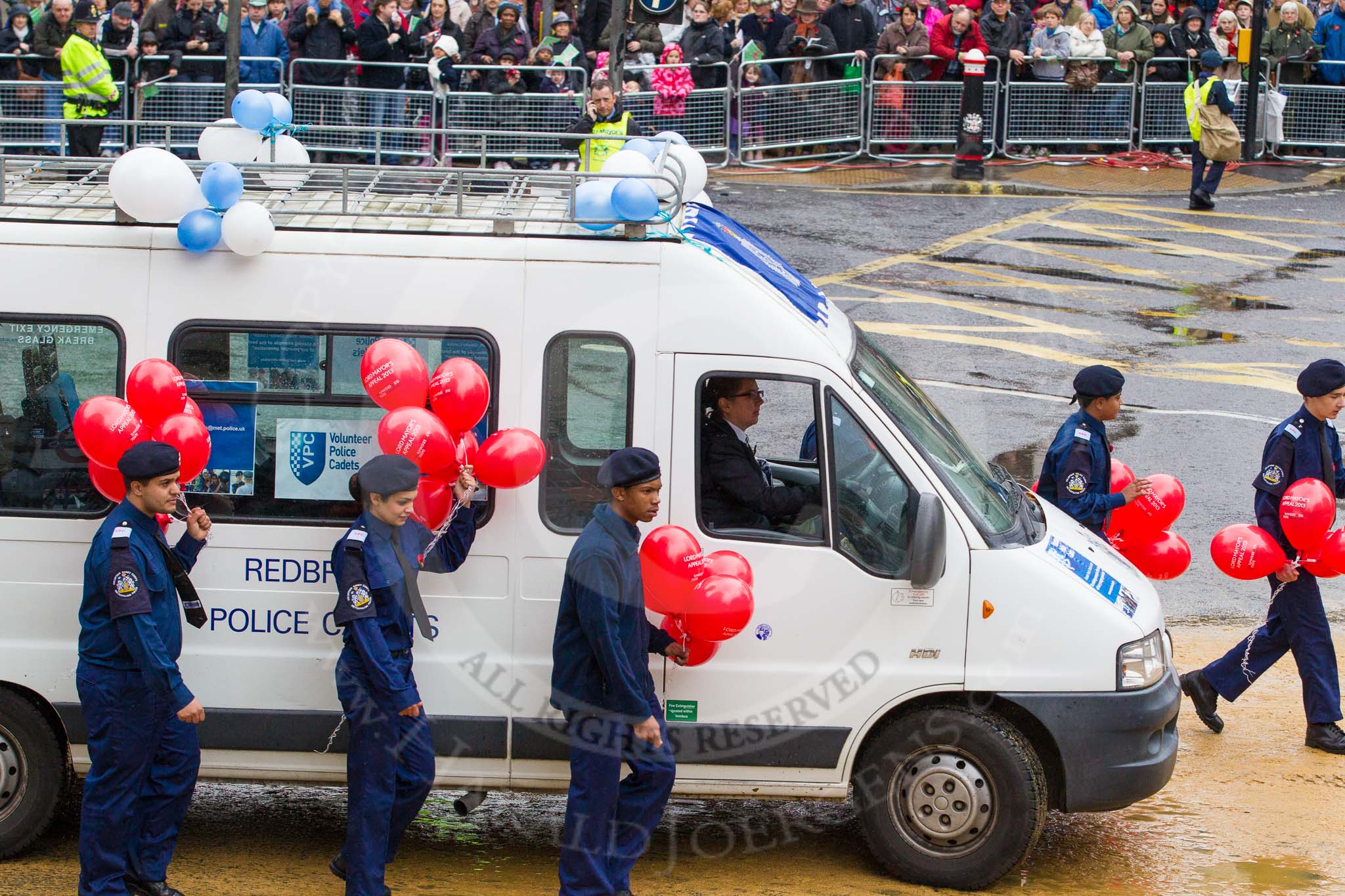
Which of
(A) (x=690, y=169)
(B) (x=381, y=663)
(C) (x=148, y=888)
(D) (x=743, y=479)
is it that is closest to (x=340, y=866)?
(C) (x=148, y=888)

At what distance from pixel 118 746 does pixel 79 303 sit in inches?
64.8

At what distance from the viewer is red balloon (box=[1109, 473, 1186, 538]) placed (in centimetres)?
783

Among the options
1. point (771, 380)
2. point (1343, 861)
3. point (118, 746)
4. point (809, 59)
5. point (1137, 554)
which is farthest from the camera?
point (809, 59)

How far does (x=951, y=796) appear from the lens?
6.20 metres

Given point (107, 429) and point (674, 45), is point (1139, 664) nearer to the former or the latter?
point (107, 429)

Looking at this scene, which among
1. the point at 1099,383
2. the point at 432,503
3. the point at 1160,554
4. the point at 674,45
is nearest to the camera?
the point at 432,503

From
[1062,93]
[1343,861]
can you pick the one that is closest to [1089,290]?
[1062,93]

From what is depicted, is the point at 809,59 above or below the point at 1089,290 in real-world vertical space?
above

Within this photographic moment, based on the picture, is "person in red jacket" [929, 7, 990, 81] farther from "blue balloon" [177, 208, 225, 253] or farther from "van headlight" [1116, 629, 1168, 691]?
"blue balloon" [177, 208, 225, 253]

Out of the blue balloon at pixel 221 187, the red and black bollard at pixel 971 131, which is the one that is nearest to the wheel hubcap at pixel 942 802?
the blue balloon at pixel 221 187

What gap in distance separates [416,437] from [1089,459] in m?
3.27

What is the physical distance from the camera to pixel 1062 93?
21891 mm

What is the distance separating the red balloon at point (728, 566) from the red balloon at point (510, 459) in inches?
27.8

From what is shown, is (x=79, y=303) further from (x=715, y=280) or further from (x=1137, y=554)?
(x=1137, y=554)
